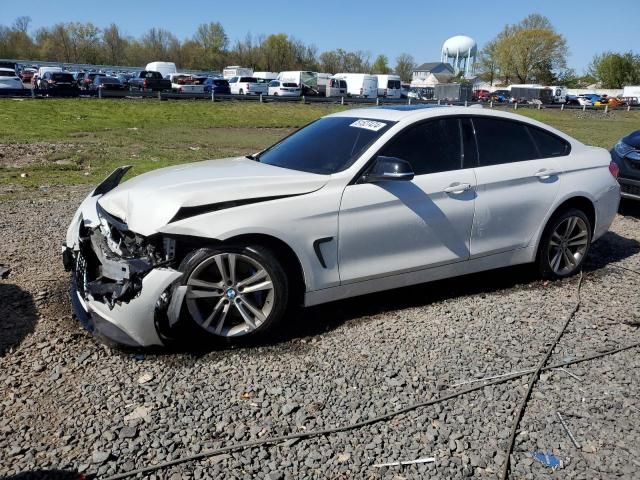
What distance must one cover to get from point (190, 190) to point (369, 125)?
1.66 metres

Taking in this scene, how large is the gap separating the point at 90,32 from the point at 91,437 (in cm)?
10963

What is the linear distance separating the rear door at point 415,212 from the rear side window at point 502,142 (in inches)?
8.4

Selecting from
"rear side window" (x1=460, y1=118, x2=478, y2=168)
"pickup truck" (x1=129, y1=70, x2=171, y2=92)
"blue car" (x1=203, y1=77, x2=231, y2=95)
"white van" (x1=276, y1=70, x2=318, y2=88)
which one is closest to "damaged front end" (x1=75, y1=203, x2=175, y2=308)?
"rear side window" (x1=460, y1=118, x2=478, y2=168)

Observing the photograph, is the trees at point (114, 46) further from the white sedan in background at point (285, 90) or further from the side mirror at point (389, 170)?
the side mirror at point (389, 170)

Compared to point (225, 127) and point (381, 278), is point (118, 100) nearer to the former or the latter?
point (225, 127)

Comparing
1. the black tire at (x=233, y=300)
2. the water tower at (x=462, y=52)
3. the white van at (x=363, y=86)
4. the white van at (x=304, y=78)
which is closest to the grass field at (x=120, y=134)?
the black tire at (x=233, y=300)

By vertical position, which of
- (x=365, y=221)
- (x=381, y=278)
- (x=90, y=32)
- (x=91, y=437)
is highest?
(x=90, y=32)

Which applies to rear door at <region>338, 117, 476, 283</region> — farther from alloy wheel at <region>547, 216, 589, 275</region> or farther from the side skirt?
alloy wheel at <region>547, 216, 589, 275</region>

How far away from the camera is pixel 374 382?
3512mm

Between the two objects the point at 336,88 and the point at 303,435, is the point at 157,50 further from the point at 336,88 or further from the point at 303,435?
the point at 303,435

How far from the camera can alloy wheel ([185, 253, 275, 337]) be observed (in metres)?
3.68

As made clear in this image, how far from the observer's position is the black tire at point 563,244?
17.1ft

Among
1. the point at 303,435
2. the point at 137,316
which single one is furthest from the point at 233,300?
the point at 303,435

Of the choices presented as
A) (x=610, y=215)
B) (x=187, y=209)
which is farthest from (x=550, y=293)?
(x=187, y=209)
